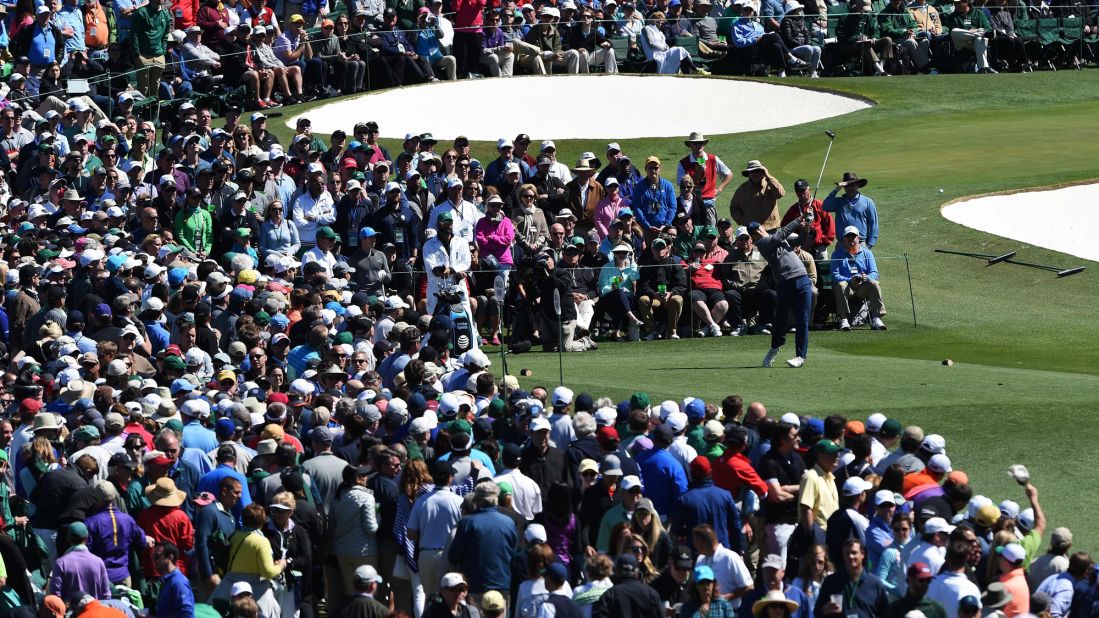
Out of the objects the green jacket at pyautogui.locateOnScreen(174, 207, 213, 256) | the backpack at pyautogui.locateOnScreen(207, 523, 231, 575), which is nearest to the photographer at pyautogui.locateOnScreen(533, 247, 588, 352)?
the green jacket at pyautogui.locateOnScreen(174, 207, 213, 256)

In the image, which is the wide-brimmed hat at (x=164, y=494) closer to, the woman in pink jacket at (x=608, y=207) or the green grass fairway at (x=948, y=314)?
the green grass fairway at (x=948, y=314)

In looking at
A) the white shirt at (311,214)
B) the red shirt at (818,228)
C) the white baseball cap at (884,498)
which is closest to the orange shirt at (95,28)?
the white shirt at (311,214)

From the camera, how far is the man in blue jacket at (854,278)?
80.1ft

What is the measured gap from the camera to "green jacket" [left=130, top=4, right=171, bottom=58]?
32.4 meters

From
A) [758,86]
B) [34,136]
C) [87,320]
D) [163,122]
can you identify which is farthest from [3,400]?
[758,86]

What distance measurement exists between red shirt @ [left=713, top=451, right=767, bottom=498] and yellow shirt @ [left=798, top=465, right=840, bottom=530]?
0.44 m

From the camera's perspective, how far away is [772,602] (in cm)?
1173

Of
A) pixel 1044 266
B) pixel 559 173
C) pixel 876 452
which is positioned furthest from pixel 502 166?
pixel 876 452

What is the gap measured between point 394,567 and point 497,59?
2382 centimetres

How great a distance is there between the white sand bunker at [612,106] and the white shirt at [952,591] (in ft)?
84.0

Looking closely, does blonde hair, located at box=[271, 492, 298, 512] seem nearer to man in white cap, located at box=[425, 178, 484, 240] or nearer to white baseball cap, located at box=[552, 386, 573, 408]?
white baseball cap, located at box=[552, 386, 573, 408]

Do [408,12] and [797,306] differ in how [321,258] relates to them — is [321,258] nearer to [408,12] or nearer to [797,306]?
[797,306]

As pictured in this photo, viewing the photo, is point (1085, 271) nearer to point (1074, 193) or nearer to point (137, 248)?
point (1074, 193)

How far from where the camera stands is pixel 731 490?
46.9 ft
